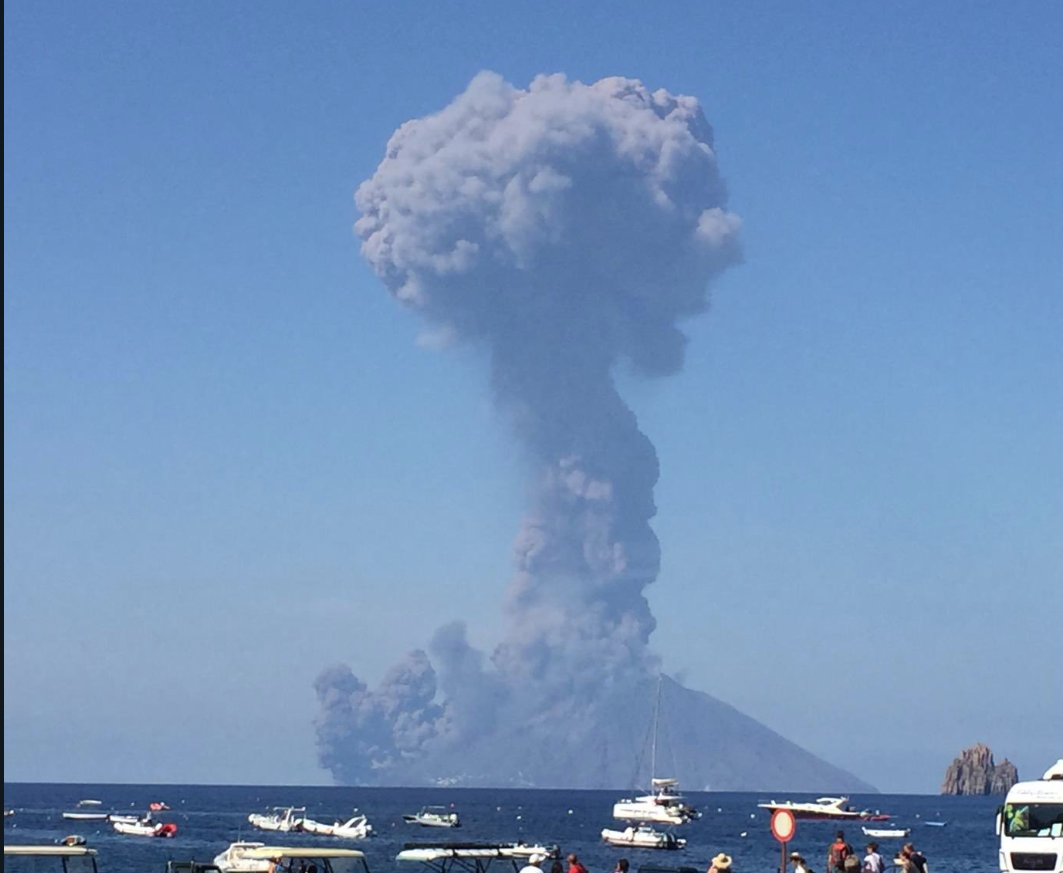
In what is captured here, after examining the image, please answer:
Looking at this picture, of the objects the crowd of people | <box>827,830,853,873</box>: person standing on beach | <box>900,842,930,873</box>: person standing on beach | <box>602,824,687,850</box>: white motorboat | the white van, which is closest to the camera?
the crowd of people

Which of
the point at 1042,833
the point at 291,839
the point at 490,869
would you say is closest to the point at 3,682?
the point at 490,869

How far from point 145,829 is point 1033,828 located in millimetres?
135085

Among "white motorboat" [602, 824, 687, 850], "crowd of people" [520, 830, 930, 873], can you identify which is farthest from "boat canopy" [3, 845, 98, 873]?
"white motorboat" [602, 824, 687, 850]

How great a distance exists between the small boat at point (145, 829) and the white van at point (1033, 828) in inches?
5122

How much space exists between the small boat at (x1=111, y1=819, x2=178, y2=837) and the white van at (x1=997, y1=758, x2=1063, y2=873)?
130 m

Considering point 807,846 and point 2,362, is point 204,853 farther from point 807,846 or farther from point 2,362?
point 2,362

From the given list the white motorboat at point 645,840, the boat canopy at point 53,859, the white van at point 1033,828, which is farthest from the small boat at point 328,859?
the white motorboat at point 645,840

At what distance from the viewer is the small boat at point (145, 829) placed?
16338 cm

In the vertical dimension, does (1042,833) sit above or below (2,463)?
below

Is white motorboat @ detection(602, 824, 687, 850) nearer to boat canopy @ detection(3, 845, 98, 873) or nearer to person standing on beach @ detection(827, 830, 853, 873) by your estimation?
person standing on beach @ detection(827, 830, 853, 873)

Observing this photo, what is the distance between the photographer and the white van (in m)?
43.5

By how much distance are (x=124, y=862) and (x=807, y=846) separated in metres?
65.2

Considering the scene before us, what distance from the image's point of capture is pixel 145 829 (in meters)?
166

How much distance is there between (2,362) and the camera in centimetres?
1909
